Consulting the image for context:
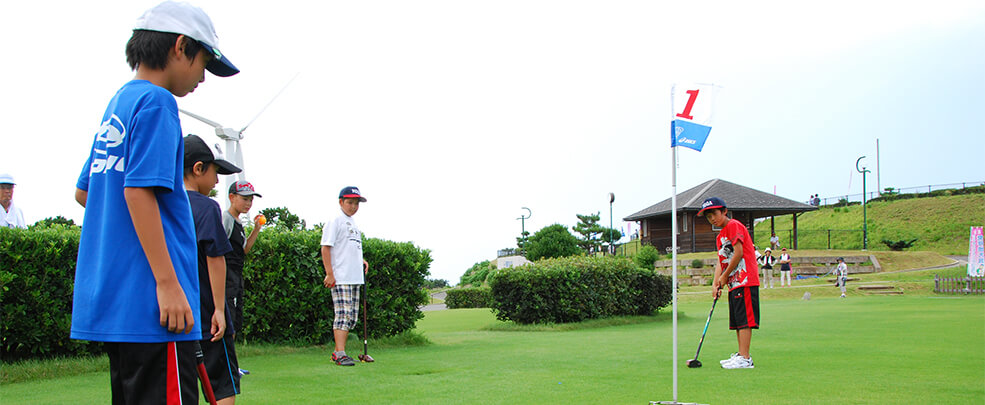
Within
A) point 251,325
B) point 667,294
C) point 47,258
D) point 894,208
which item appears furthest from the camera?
point 894,208

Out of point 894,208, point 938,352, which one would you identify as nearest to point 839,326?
point 938,352

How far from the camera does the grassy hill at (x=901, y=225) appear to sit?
5378 cm

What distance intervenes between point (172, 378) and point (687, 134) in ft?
14.9

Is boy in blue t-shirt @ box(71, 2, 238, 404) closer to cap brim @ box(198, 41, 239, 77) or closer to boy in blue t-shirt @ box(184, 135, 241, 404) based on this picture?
cap brim @ box(198, 41, 239, 77)

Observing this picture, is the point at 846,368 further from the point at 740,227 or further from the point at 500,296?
the point at 500,296

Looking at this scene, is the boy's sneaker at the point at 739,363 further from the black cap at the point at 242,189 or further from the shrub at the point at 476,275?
the shrub at the point at 476,275

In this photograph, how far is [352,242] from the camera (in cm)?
746

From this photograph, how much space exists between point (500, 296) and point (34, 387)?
934 cm

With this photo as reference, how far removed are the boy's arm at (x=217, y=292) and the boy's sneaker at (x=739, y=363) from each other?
5.28 metres

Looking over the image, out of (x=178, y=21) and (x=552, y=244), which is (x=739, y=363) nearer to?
(x=178, y=21)

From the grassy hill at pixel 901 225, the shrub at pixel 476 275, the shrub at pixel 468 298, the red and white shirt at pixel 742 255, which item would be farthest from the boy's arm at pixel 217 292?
the grassy hill at pixel 901 225

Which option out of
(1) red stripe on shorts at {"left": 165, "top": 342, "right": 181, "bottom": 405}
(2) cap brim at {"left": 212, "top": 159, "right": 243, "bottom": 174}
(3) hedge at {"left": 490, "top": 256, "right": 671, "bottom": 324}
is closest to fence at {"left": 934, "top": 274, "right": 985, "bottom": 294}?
(3) hedge at {"left": 490, "top": 256, "right": 671, "bottom": 324}

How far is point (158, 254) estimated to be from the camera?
198 cm

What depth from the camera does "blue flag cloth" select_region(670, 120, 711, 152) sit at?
5.50 metres
